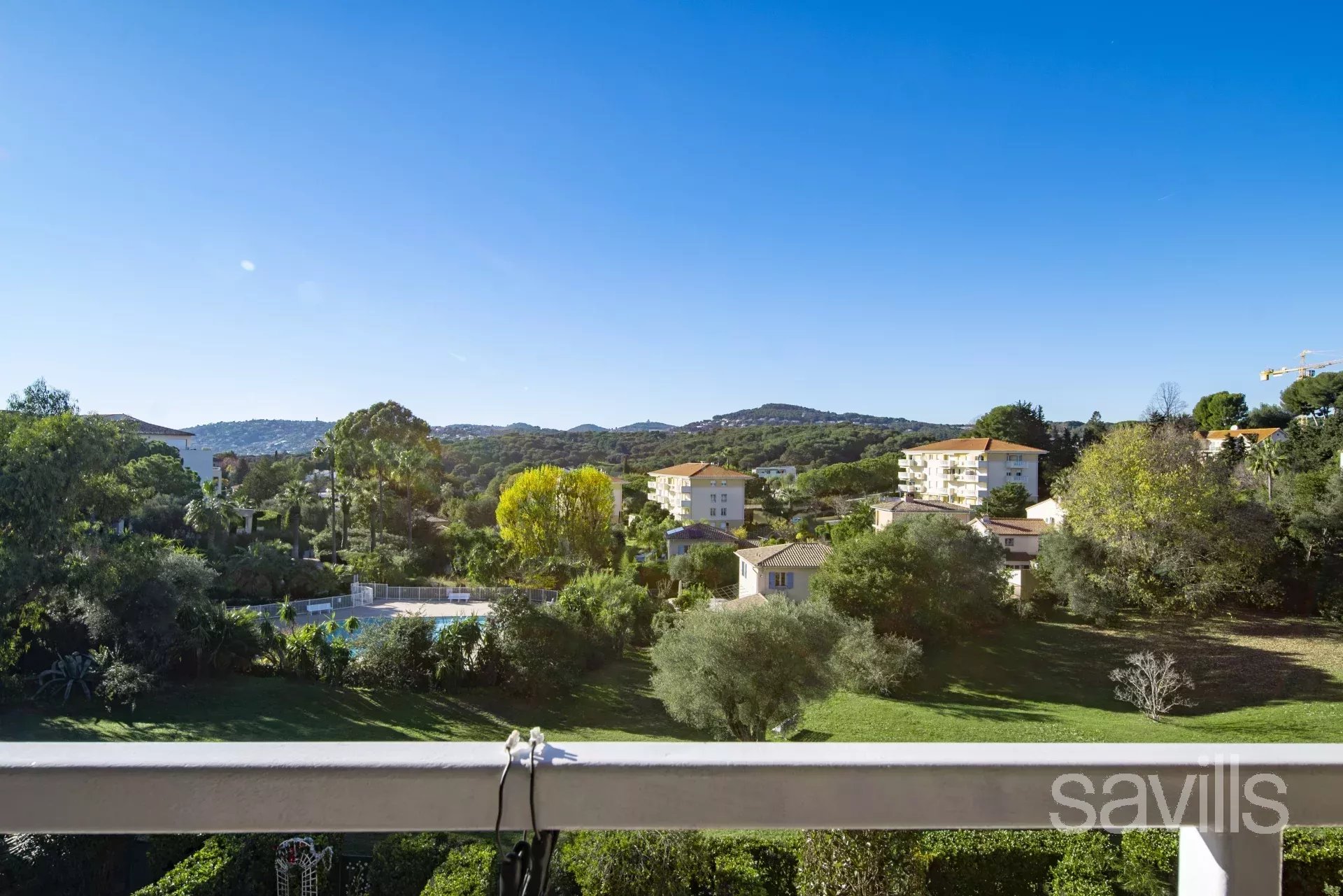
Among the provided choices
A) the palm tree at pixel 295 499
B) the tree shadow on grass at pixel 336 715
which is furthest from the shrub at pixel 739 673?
the palm tree at pixel 295 499

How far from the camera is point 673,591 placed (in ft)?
89.0

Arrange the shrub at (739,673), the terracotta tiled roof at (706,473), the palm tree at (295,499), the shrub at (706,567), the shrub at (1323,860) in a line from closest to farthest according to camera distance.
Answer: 1. the shrub at (1323,860)
2. the shrub at (739,673)
3. the shrub at (706,567)
4. the palm tree at (295,499)
5. the terracotta tiled roof at (706,473)

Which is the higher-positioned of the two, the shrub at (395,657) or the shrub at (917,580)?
the shrub at (917,580)

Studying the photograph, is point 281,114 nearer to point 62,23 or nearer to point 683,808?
point 62,23

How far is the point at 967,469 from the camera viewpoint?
147ft

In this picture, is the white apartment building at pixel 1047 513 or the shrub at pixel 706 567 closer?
the shrub at pixel 706 567

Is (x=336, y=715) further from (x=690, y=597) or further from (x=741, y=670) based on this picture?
(x=690, y=597)

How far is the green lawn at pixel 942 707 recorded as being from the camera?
13.2 metres

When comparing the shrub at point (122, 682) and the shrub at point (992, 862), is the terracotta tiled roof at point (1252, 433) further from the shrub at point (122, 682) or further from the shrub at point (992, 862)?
the shrub at point (122, 682)

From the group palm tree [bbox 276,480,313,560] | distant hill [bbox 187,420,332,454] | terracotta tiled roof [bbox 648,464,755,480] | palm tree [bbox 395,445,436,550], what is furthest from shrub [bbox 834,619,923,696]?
distant hill [bbox 187,420,332,454]

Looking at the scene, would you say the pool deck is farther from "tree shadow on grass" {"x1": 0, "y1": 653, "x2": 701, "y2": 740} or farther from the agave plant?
the agave plant

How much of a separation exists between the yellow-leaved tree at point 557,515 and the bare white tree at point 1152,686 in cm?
1793

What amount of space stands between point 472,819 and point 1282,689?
20.8 meters

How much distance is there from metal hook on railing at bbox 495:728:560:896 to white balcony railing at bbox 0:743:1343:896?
0.04ft
